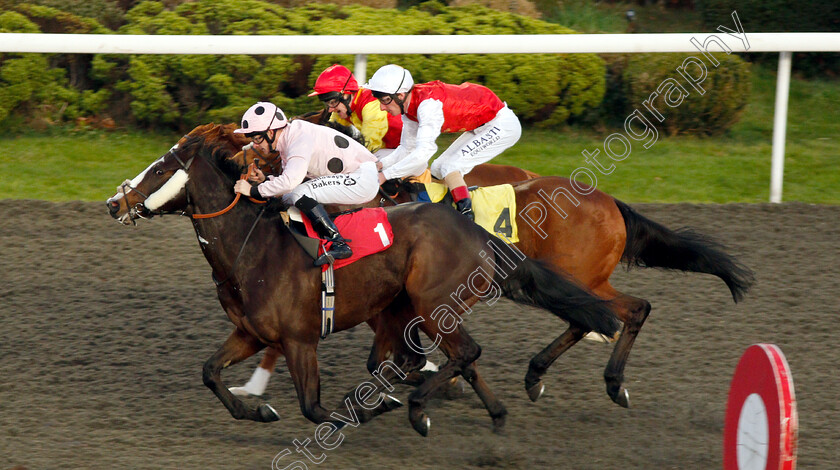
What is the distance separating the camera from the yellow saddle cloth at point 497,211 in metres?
4.58

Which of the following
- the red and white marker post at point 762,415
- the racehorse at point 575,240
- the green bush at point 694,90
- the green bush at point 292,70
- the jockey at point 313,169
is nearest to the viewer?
the red and white marker post at point 762,415

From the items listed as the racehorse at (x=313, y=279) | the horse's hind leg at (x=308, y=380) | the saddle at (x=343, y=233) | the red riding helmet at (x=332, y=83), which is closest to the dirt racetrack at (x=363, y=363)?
the horse's hind leg at (x=308, y=380)

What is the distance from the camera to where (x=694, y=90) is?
7727 millimetres

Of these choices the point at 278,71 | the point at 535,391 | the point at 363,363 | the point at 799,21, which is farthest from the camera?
the point at 799,21

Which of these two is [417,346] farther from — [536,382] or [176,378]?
[176,378]

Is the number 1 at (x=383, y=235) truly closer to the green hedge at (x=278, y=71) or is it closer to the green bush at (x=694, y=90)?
the green hedge at (x=278, y=71)

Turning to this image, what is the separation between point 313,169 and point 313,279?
0.59m

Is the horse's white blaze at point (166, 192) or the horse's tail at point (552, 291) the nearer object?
the horse's white blaze at point (166, 192)

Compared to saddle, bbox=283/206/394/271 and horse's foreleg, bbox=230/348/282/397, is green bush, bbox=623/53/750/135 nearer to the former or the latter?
saddle, bbox=283/206/394/271

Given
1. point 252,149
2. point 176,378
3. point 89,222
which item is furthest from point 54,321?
point 252,149

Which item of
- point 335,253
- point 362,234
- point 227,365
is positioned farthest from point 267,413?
point 362,234

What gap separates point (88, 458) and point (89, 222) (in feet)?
10.5

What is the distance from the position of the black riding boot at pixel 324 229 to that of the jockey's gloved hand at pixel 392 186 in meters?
0.73

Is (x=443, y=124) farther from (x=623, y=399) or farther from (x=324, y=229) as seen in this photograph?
(x=623, y=399)
